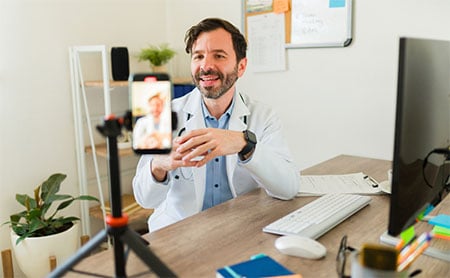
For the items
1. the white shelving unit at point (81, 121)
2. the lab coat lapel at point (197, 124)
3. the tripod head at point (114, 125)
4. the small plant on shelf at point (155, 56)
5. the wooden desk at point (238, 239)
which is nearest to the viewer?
the tripod head at point (114, 125)

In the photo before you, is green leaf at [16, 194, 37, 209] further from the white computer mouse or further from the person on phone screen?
the person on phone screen

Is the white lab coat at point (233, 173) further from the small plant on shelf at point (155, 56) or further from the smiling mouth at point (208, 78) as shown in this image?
the small plant on shelf at point (155, 56)

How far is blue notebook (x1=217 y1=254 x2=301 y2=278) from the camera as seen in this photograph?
84 cm

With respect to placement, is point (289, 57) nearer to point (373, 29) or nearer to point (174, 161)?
point (373, 29)

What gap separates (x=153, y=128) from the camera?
649 millimetres

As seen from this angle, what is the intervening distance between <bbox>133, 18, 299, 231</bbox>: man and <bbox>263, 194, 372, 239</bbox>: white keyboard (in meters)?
0.14

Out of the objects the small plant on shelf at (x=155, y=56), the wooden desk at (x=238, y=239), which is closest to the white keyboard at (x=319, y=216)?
the wooden desk at (x=238, y=239)

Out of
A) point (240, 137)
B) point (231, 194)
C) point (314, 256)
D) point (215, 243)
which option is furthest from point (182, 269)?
point (231, 194)

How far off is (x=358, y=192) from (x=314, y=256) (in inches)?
22.9

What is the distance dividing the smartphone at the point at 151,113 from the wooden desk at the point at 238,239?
349 millimetres

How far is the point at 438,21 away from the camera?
188 centimetres

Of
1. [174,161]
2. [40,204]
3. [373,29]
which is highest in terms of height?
[373,29]

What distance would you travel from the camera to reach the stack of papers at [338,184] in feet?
4.77

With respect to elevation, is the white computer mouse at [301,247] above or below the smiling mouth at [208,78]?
below
